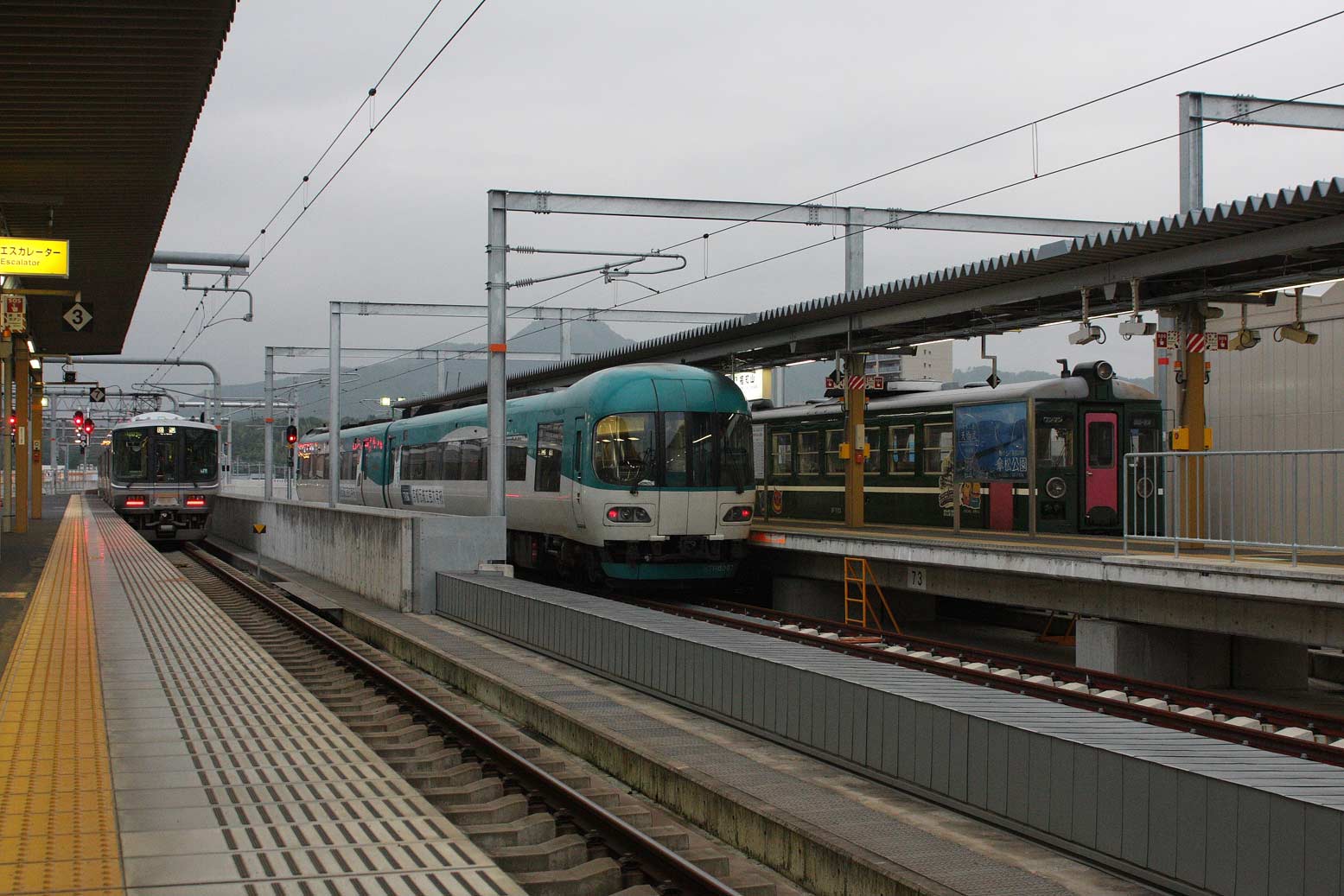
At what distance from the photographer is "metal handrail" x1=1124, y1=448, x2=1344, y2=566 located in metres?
11.9

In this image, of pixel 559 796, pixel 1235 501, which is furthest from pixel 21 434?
pixel 559 796

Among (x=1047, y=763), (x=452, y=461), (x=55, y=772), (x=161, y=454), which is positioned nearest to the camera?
(x=1047, y=763)

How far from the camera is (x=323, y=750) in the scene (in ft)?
29.9

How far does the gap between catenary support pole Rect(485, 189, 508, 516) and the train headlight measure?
1.62 meters

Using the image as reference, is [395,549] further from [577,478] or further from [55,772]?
[55,772]

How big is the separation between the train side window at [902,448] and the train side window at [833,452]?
1.24 meters

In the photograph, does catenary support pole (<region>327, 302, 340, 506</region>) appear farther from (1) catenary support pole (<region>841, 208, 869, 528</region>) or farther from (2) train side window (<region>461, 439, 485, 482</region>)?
(1) catenary support pole (<region>841, 208, 869, 528</region>)

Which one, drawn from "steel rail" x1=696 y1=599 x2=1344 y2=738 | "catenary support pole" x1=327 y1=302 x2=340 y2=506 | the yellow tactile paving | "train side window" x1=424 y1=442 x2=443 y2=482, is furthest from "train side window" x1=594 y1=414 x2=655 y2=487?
"catenary support pole" x1=327 y1=302 x2=340 y2=506

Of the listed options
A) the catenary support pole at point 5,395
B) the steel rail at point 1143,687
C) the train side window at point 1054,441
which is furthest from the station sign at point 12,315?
the train side window at point 1054,441

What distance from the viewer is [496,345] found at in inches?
766

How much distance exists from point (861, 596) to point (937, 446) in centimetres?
339

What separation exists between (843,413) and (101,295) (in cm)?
1479

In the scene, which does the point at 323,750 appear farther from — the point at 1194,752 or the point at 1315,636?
the point at 1315,636

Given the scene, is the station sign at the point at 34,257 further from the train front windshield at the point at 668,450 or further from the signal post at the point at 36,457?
the signal post at the point at 36,457
